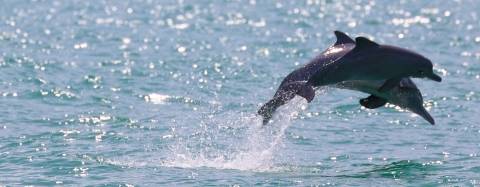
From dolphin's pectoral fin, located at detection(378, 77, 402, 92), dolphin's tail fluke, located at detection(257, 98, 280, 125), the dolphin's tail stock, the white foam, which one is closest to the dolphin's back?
the dolphin's tail stock

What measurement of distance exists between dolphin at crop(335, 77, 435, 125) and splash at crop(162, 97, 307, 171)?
1.58m

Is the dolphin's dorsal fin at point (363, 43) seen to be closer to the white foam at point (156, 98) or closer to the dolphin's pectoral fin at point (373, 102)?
the dolphin's pectoral fin at point (373, 102)

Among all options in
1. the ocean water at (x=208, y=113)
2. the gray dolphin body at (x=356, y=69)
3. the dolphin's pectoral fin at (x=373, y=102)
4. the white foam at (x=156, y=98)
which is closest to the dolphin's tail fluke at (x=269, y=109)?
the gray dolphin body at (x=356, y=69)

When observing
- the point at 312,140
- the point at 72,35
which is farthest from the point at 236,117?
the point at 72,35

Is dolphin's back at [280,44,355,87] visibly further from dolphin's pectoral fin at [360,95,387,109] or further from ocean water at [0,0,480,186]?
dolphin's pectoral fin at [360,95,387,109]

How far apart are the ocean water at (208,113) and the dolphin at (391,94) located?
0.60 metres

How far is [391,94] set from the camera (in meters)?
18.7

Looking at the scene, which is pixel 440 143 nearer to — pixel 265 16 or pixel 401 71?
pixel 401 71

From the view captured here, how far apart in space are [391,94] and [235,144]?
4.12 m

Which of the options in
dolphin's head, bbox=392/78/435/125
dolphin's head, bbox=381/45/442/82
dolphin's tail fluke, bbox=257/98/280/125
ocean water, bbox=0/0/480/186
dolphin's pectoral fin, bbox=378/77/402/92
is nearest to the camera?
dolphin's tail fluke, bbox=257/98/280/125

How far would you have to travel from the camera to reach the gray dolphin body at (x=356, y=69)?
17906 mm

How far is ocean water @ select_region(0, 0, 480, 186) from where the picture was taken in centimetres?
1898

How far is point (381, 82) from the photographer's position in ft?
60.2

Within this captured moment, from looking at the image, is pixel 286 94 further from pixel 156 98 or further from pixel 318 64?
pixel 156 98
